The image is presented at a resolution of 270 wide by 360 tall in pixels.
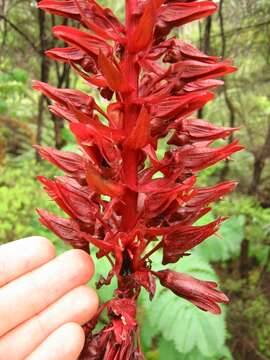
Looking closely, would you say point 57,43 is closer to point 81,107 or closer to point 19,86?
point 19,86

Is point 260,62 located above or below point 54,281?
above

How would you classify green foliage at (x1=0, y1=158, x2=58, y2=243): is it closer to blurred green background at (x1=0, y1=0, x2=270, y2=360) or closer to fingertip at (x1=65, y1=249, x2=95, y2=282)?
blurred green background at (x1=0, y1=0, x2=270, y2=360)

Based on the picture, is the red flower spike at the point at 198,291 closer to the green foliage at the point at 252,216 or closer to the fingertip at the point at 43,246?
the fingertip at the point at 43,246

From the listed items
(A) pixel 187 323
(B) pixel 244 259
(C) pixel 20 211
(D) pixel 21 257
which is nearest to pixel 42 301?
(D) pixel 21 257

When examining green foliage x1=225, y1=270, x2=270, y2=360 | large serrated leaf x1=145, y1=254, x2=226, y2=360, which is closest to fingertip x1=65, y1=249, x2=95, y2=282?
large serrated leaf x1=145, y1=254, x2=226, y2=360

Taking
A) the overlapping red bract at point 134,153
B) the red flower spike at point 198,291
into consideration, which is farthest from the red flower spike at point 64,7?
the red flower spike at point 198,291

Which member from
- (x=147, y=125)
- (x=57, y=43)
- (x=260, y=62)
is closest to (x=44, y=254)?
(x=147, y=125)
